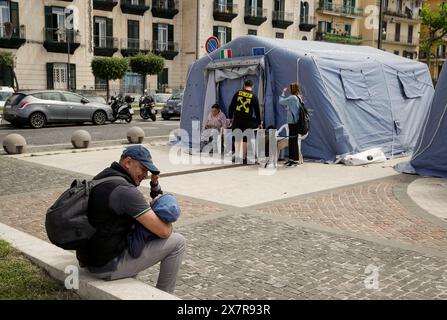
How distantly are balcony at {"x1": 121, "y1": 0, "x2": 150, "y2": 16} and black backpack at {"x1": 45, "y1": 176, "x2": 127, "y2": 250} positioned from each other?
39.6m

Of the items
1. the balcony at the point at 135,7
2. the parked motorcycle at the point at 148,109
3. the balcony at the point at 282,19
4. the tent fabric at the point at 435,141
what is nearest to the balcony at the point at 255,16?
the balcony at the point at 282,19

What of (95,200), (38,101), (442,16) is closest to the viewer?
(95,200)

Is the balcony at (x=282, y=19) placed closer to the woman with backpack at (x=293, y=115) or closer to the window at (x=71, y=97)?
the window at (x=71, y=97)

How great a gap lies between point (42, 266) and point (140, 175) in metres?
1.43

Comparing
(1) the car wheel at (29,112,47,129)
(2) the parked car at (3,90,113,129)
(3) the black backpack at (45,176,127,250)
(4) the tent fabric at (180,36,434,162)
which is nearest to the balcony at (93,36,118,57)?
(2) the parked car at (3,90,113,129)

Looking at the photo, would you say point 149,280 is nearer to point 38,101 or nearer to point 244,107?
point 244,107

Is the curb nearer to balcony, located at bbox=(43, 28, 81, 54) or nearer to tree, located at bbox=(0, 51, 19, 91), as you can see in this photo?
tree, located at bbox=(0, 51, 19, 91)

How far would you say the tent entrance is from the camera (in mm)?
12133

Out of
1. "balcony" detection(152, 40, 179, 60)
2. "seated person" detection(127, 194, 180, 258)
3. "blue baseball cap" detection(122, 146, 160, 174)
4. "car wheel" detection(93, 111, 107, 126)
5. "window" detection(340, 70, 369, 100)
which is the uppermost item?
"balcony" detection(152, 40, 179, 60)

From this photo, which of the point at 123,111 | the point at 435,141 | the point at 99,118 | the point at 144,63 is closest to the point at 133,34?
the point at 144,63

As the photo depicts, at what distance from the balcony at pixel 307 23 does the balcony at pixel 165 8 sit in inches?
551

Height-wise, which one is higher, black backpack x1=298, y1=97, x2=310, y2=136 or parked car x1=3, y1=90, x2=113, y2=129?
black backpack x1=298, y1=97, x2=310, y2=136
